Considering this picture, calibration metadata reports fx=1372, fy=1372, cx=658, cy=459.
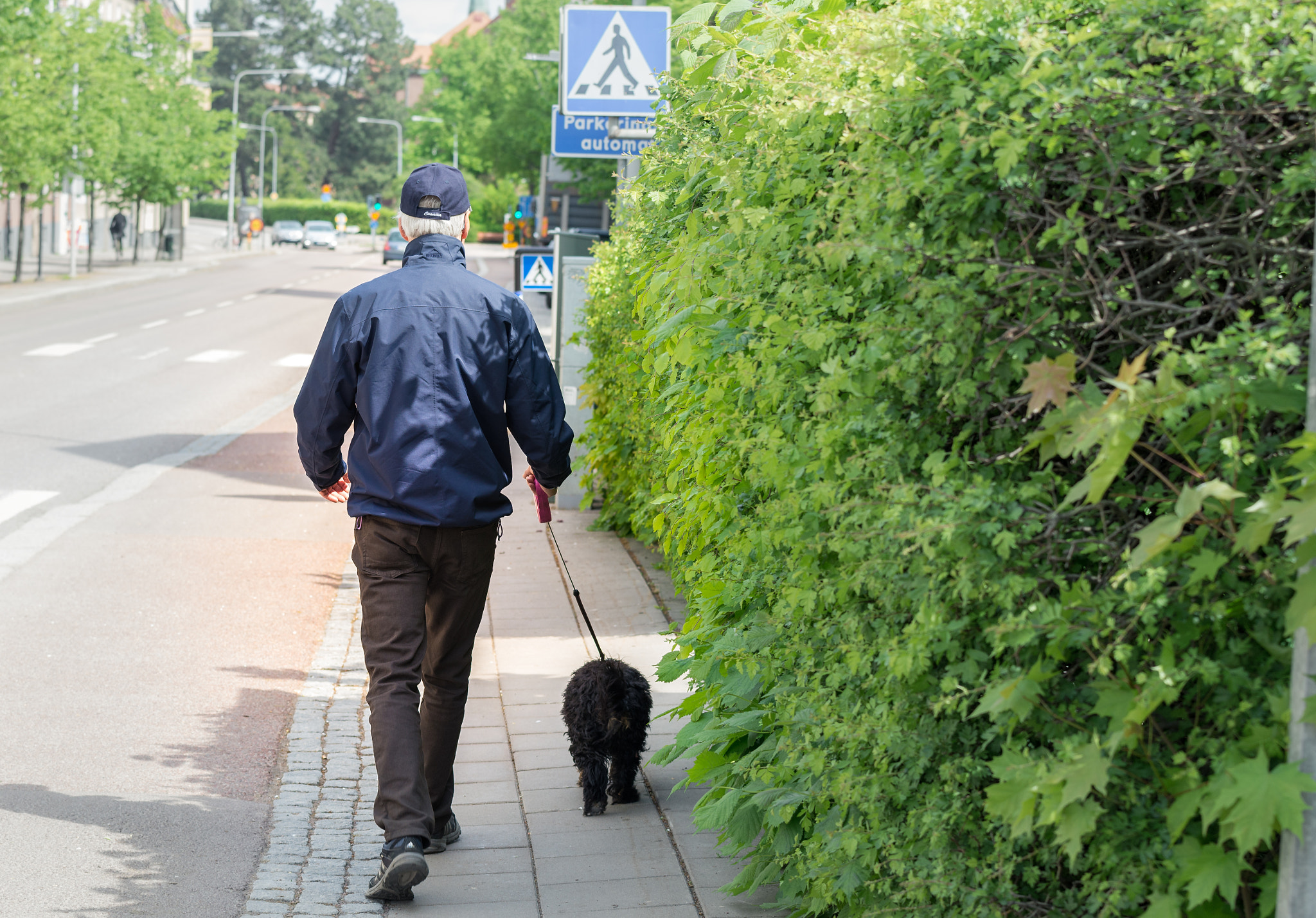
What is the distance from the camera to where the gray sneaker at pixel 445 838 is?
4312 millimetres

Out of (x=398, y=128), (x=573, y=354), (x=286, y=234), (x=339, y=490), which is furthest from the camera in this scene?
(x=398, y=128)

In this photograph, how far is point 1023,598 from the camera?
89.7 inches

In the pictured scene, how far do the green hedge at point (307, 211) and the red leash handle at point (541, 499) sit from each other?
98009 mm

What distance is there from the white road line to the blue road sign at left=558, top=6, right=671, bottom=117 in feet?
15.0

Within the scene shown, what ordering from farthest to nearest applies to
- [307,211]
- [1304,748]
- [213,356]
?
[307,211] → [213,356] → [1304,748]

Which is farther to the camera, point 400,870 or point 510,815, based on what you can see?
point 510,815

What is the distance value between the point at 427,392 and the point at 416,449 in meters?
0.17

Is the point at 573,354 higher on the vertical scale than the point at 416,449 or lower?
lower

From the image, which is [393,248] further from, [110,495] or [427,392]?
[427,392]

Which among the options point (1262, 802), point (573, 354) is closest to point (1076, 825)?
point (1262, 802)

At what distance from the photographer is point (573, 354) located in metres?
10.2

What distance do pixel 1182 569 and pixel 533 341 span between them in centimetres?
242

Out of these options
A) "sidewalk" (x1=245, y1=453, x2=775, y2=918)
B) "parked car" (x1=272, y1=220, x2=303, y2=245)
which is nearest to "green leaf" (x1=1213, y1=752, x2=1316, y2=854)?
"sidewalk" (x1=245, y1=453, x2=775, y2=918)

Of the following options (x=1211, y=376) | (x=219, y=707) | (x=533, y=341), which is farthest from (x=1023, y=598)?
(x=219, y=707)
